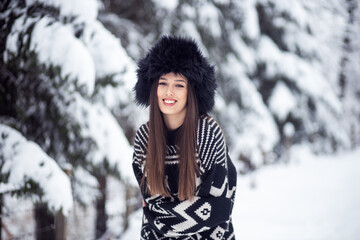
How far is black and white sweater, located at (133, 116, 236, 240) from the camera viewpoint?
1.70 metres

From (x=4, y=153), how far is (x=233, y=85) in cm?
535

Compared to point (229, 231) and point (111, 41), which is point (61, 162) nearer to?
point (111, 41)

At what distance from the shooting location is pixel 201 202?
1709mm

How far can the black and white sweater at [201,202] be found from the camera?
1.70 meters

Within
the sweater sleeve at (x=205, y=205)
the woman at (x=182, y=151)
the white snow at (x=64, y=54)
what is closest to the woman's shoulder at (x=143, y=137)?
the woman at (x=182, y=151)

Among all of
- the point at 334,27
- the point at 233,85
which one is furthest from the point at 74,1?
the point at 334,27

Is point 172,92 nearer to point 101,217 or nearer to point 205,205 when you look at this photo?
point 205,205

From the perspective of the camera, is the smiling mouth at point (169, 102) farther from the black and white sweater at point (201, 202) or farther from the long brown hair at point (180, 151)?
the black and white sweater at point (201, 202)

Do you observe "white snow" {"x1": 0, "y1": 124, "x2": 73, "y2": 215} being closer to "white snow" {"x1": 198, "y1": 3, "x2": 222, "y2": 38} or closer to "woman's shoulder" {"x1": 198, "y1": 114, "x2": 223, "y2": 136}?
"woman's shoulder" {"x1": 198, "y1": 114, "x2": 223, "y2": 136}

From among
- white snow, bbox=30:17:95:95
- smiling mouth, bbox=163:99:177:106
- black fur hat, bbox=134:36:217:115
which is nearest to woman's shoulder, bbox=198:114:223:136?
black fur hat, bbox=134:36:217:115

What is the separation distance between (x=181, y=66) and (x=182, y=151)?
57 centimetres

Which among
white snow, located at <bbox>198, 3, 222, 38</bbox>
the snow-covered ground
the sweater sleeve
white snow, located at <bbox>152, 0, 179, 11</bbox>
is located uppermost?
white snow, located at <bbox>198, 3, 222, 38</bbox>

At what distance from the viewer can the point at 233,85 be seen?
265 inches

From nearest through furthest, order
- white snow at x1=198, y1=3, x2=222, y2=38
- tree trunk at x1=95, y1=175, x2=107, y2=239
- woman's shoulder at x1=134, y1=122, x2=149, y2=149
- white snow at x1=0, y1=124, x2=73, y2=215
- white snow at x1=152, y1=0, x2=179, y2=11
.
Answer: woman's shoulder at x1=134, y1=122, x2=149, y2=149, white snow at x1=0, y1=124, x2=73, y2=215, white snow at x1=152, y1=0, x2=179, y2=11, tree trunk at x1=95, y1=175, x2=107, y2=239, white snow at x1=198, y1=3, x2=222, y2=38
